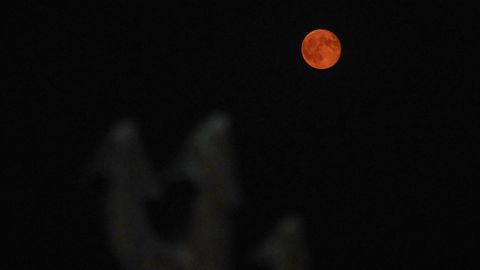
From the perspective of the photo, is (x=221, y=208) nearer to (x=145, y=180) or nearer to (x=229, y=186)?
(x=229, y=186)

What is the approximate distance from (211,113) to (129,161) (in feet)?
0.97

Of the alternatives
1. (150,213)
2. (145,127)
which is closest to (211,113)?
(145,127)

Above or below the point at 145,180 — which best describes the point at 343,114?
above

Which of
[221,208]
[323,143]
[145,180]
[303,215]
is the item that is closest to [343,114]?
[323,143]

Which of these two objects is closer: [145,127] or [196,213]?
[196,213]

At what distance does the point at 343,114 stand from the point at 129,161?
0.67 meters

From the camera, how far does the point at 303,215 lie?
2.02 m

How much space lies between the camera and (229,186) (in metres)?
1.87

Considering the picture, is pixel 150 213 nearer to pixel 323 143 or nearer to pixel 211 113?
pixel 211 113

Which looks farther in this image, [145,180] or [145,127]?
[145,127]

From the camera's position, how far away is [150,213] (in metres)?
1.94

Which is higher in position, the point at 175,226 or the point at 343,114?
the point at 343,114

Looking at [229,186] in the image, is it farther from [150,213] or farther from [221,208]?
[150,213]

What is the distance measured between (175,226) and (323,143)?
51 centimetres
